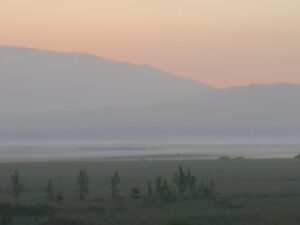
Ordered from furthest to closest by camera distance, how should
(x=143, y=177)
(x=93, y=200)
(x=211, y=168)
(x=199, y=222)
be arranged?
(x=211, y=168) < (x=143, y=177) < (x=93, y=200) < (x=199, y=222)

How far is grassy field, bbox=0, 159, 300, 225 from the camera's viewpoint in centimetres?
2559

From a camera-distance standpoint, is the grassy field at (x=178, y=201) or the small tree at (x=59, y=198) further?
the small tree at (x=59, y=198)

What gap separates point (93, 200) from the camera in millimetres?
31000

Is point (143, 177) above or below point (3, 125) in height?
below

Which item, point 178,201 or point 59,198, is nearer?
point 178,201

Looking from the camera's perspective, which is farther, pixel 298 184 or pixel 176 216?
pixel 298 184

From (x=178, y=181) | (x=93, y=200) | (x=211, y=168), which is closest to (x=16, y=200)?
(x=93, y=200)

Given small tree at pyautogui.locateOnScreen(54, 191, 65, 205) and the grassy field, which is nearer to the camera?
the grassy field

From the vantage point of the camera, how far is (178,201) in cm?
3012

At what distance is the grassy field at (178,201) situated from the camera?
84.0 feet

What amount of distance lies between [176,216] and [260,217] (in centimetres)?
192

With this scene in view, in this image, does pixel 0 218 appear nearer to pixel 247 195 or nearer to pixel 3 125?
pixel 247 195

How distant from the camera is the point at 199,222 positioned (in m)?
25.0

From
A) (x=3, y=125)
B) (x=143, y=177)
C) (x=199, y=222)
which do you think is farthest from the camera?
(x=3, y=125)
